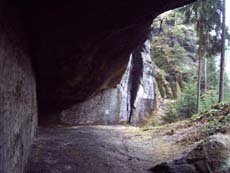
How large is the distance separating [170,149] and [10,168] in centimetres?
579

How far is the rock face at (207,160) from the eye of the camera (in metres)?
5.40

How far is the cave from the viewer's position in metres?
3.90

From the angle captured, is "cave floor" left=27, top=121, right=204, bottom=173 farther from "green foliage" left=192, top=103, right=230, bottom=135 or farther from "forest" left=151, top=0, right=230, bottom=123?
"forest" left=151, top=0, right=230, bottom=123

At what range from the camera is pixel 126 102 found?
688 inches

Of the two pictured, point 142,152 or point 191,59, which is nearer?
point 142,152

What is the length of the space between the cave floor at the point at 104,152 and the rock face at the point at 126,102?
139 inches

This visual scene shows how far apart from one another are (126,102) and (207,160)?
11891 mm

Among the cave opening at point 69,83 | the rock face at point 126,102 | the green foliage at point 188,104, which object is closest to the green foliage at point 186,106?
the green foliage at point 188,104

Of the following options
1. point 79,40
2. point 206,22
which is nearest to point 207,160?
point 79,40

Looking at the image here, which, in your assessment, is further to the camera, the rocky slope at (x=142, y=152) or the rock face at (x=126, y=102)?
the rock face at (x=126, y=102)

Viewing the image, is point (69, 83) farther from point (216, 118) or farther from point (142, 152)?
point (216, 118)

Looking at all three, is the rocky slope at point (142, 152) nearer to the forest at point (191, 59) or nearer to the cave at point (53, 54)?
the cave at point (53, 54)

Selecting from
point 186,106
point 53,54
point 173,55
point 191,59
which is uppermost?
point 173,55

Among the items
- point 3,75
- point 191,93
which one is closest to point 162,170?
point 3,75
